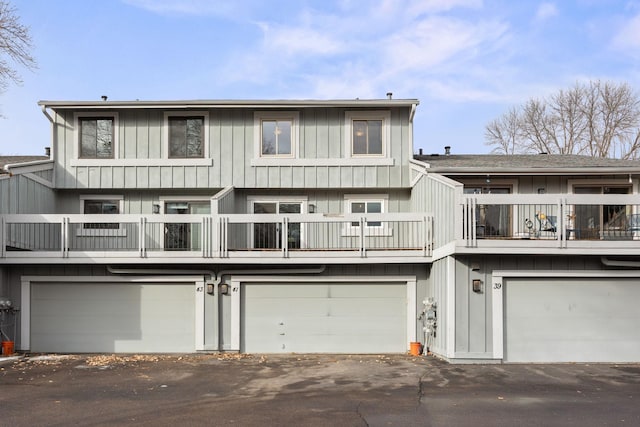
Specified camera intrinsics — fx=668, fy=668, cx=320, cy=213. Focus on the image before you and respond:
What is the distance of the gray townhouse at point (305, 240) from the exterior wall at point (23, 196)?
0.06m

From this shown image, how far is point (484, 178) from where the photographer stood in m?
17.3

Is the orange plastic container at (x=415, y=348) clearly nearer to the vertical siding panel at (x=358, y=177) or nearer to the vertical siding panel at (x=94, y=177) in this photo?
the vertical siding panel at (x=358, y=177)

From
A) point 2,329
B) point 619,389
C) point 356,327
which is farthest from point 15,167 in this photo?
point 619,389

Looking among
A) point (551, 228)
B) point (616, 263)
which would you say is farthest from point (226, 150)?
point (616, 263)

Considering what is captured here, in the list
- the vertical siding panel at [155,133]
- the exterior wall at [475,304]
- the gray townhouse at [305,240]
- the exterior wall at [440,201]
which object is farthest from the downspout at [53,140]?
the exterior wall at [475,304]

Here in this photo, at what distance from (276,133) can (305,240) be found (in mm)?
3217

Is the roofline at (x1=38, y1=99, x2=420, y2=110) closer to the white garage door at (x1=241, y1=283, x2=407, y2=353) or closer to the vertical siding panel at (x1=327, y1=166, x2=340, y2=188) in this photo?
the vertical siding panel at (x1=327, y1=166, x2=340, y2=188)

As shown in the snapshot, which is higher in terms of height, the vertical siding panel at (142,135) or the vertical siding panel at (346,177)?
the vertical siding panel at (142,135)

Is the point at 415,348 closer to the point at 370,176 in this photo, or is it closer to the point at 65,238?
the point at 370,176

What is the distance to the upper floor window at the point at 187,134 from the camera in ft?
59.3

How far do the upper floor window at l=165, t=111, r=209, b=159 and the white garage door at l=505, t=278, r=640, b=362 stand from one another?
350 inches

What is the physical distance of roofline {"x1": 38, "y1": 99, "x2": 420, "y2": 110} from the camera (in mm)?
17703

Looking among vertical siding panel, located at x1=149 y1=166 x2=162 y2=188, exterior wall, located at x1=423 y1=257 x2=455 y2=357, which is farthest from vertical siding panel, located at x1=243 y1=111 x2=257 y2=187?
exterior wall, located at x1=423 y1=257 x2=455 y2=357

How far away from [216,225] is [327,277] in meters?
3.01
